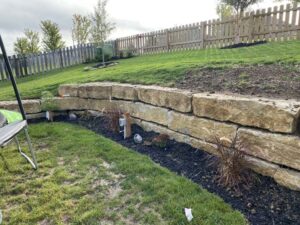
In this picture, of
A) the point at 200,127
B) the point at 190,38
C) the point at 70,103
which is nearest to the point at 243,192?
the point at 200,127

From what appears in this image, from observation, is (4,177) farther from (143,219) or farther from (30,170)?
(143,219)

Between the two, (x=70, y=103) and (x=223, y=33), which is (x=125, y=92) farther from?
(x=223, y=33)

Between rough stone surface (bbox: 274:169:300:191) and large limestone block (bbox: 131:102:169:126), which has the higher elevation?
large limestone block (bbox: 131:102:169:126)

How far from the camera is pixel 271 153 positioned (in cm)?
195

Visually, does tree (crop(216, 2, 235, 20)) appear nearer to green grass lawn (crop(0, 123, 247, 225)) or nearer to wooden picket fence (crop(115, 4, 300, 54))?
wooden picket fence (crop(115, 4, 300, 54))

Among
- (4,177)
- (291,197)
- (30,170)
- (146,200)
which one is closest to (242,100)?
(291,197)

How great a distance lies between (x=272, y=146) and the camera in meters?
1.93

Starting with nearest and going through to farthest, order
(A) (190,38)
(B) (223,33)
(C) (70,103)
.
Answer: (C) (70,103)
(B) (223,33)
(A) (190,38)

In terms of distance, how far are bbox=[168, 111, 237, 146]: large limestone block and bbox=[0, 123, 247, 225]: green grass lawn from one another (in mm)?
492

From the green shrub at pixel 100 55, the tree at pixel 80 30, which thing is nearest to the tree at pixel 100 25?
the green shrub at pixel 100 55

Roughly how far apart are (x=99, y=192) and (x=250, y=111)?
1.35 metres

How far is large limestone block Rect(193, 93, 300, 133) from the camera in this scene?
1.85 meters

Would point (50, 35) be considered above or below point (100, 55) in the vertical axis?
above

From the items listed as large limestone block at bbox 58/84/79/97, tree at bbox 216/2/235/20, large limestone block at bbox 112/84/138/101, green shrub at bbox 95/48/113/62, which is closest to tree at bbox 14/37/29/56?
green shrub at bbox 95/48/113/62
